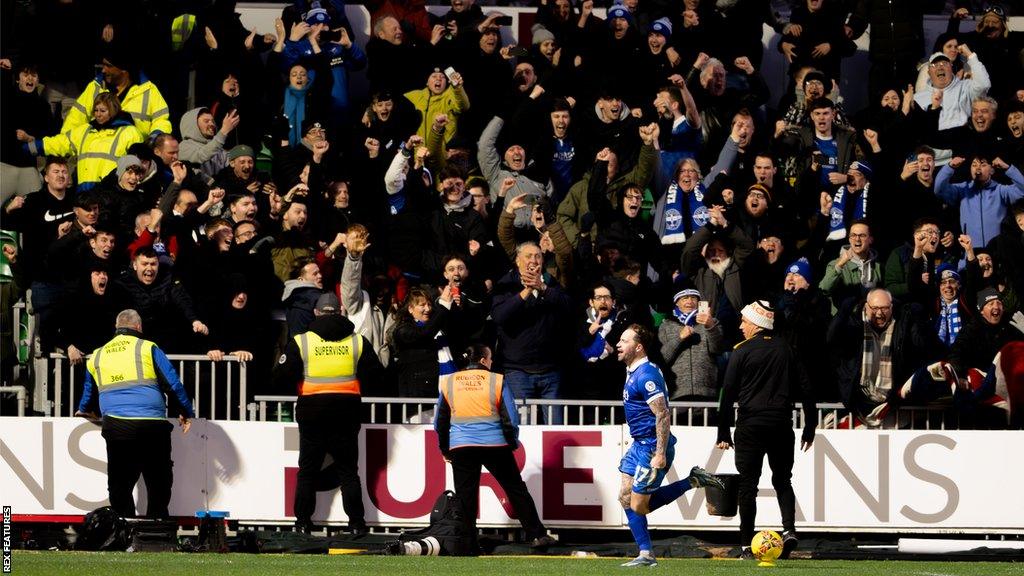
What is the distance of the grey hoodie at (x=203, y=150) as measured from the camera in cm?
2014

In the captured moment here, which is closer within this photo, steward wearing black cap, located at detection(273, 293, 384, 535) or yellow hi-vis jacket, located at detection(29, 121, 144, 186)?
steward wearing black cap, located at detection(273, 293, 384, 535)

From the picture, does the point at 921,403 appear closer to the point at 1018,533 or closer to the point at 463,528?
the point at 1018,533

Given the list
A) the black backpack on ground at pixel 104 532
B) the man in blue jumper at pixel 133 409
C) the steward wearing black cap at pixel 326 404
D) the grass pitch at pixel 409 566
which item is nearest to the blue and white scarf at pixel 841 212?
the grass pitch at pixel 409 566

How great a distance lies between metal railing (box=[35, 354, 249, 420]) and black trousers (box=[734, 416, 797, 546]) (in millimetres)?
4483

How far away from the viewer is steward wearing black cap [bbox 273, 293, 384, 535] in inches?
639

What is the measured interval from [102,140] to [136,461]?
525 cm

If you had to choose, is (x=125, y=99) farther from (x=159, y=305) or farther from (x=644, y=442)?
(x=644, y=442)

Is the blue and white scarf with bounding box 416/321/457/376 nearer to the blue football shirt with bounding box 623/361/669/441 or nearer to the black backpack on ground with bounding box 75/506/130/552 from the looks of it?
the blue football shirt with bounding box 623/361/669/441

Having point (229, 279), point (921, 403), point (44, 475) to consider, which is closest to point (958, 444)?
point (921, 403)

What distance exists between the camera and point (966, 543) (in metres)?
14.5

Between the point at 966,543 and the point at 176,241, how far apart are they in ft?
25.6

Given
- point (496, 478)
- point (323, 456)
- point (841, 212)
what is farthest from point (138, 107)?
point (841, 212)

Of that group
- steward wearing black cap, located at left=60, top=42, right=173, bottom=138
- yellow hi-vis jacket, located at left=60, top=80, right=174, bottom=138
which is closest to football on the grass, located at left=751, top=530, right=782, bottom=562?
steward wearing black cap, located at left=60, top=42, right=173, bottom=138

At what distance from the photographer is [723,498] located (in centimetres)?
1502
